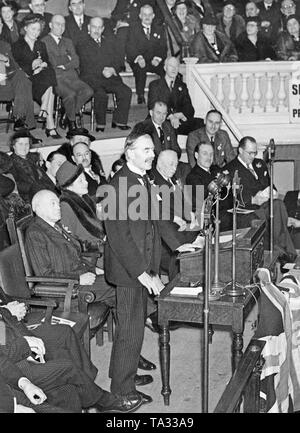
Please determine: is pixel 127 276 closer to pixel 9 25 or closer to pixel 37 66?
pixel 37 66

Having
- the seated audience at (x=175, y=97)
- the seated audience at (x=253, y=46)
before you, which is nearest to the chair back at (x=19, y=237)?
the seated audience at (x=175, y=97)

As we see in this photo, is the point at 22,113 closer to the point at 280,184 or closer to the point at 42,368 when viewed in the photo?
the point at 280,184

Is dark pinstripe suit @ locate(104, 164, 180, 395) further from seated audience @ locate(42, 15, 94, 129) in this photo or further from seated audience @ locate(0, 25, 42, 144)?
seated audience @ locate(42, 15, 94, 129)

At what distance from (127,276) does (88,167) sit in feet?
8.77

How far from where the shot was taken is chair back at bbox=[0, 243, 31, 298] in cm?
516

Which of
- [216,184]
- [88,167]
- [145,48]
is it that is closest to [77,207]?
[88,167]

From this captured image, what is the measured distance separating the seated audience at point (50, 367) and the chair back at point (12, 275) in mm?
283

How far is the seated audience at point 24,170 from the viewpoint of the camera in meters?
7.44

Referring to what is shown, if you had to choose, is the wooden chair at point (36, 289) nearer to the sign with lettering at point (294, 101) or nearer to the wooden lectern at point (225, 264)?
the wooden lectern at point (225, 264)

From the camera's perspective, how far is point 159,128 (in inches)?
356

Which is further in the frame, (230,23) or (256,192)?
(230,23)

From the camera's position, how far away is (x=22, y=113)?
886cm

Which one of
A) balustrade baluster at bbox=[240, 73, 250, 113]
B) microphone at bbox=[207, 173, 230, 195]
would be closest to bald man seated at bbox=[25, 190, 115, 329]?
microphone at bbox=[207, 173, 230, 195]

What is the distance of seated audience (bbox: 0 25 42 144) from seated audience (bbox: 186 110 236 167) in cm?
182
